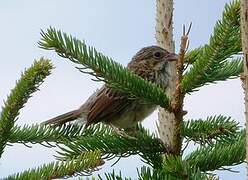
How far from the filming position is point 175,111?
2518 mm

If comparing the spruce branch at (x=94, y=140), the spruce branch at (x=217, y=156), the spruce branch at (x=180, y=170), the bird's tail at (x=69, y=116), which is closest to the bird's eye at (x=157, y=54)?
the bird's tail at (x=69, y=116)

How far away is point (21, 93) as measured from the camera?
2.96 meters

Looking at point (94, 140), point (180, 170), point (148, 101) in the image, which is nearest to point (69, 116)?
point (94, 140)

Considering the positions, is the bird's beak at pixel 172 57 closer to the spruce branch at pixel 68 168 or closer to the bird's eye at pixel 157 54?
the bird's eye at pixel 157 54

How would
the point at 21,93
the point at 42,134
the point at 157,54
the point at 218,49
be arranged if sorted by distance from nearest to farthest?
the point at 218,49
the point at 21,93
the point at 42,134
the point at 157,54

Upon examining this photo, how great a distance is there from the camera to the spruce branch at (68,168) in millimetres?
2742

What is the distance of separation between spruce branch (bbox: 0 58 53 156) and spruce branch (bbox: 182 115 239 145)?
2.74ft

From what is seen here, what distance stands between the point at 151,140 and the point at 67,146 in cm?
46

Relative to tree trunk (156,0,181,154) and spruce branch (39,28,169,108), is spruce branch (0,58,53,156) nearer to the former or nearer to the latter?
spruce branch (39,28,169,108)

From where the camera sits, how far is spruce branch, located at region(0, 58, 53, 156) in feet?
9.58

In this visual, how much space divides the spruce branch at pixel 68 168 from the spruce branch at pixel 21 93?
0.24 m

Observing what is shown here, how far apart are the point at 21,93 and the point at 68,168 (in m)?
0.46

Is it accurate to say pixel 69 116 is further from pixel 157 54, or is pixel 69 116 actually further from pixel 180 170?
pixel 180 170

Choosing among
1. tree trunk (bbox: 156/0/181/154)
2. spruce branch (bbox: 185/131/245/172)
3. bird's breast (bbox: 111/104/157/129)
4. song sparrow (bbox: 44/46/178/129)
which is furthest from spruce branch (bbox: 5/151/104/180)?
bird's breast (bbox: 111/104/157/129)
